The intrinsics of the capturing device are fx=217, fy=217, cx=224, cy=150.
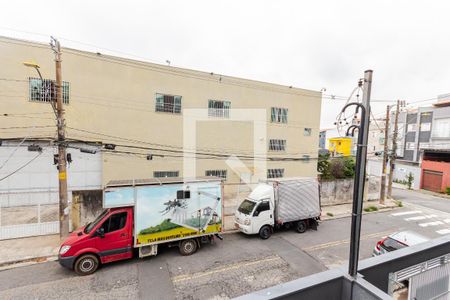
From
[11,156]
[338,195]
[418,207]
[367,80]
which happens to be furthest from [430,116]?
[11,156]

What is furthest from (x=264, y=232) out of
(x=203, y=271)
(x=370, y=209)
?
(x=370, y=209)

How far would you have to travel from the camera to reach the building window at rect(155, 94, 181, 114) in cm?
1667

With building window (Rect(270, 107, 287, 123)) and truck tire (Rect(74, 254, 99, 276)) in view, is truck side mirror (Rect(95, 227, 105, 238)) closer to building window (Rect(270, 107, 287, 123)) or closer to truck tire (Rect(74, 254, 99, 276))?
truck tire (Rect(74, 254, 99, 276))

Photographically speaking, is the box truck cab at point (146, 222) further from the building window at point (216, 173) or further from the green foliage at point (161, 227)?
the building window at point (216, 173)

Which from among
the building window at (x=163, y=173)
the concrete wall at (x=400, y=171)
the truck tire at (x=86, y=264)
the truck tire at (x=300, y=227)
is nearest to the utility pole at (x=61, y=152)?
the truck tire at (x=86, y=264)

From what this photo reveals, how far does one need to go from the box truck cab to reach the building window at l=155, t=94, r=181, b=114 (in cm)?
903

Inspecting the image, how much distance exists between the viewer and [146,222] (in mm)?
8688

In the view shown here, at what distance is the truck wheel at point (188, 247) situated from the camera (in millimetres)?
9375

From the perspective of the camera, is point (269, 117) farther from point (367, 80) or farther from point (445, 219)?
point (367, 80)

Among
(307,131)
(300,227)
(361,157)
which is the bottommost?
(300,227)

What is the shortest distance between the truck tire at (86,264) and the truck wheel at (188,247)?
3184mm

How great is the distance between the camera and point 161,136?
665 inches

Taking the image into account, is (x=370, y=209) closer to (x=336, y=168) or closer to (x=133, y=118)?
(x=336, y=168)

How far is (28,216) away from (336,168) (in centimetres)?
2287
